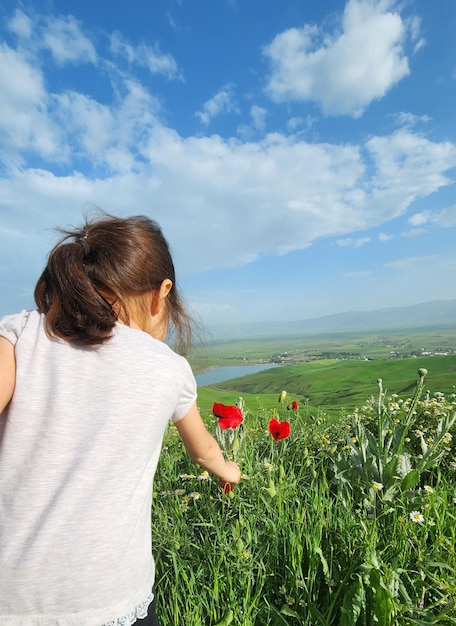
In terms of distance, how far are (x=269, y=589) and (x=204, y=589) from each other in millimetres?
287

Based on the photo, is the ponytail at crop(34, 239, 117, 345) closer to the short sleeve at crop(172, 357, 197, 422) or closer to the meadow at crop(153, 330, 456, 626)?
the short sleeve at crop(172, 357, 197, 422)

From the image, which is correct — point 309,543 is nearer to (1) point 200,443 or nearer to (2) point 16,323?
(1) point 200,443

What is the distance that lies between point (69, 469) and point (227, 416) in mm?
1183

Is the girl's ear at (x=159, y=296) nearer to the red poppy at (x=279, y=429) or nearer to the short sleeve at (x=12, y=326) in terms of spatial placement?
the short sleeve at (x=12, y=326)

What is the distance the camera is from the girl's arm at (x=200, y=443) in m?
1.23

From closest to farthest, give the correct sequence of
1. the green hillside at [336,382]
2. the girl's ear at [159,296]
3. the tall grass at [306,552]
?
the girl's ear at [159,296], the tall grass at [306,552], the green hillside at [336,382]

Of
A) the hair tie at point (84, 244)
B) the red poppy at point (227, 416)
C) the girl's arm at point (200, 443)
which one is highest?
the hair tie at point (84, 244)

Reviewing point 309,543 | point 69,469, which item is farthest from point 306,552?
point 69,469

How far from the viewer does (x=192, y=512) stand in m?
2.30

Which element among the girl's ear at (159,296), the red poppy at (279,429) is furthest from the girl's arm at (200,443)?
the red poppy at (279,429)

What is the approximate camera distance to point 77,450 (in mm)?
986

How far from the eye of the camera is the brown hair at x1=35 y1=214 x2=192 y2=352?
105 cm

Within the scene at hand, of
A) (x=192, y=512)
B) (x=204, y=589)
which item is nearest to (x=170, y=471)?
(x=192, y=512)

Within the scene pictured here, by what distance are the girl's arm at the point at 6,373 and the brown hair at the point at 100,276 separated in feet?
0.34
